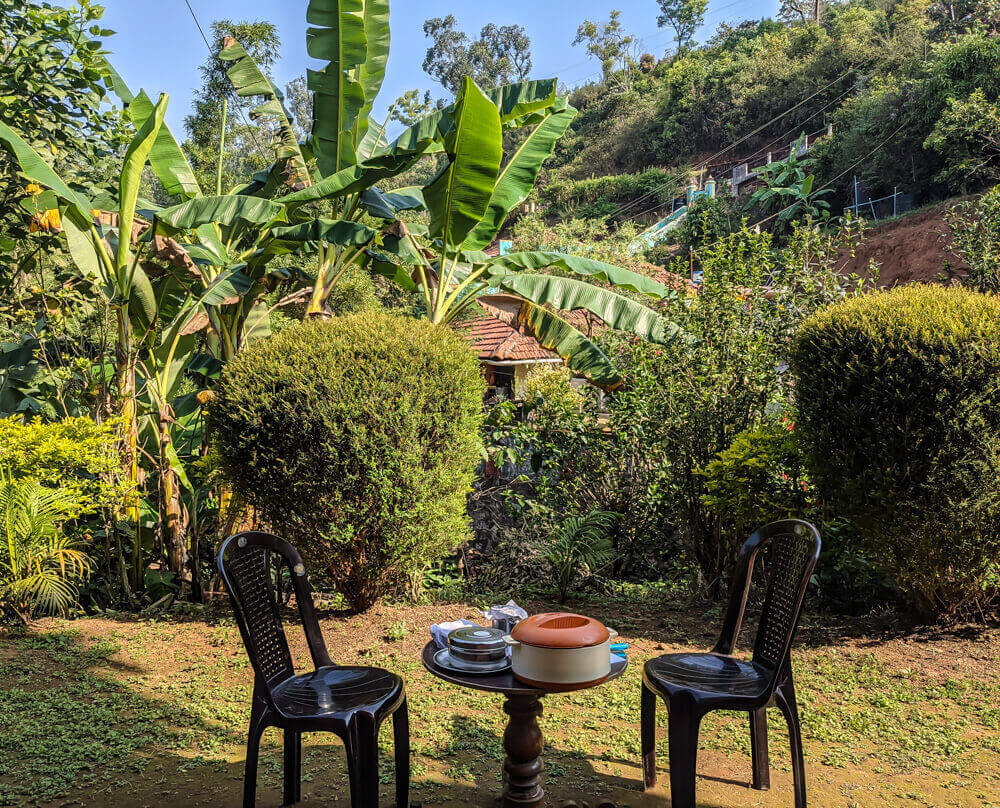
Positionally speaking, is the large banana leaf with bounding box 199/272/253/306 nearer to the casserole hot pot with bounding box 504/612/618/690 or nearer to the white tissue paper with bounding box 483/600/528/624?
the white tissue paper with bounding box 483/600/528/624

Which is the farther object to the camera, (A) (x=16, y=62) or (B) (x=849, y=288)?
(B) (x=849, y=288)

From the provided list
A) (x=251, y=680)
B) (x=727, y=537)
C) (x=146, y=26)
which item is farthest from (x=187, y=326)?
(x=146, y=26)

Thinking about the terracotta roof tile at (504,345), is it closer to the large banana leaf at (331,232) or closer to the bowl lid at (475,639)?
the large banana leaf at (331,232)

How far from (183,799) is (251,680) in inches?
52.7

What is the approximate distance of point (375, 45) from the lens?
21.1ft

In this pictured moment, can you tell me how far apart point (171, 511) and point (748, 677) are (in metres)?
4.62

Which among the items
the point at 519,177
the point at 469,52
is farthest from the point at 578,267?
the point at 469,52

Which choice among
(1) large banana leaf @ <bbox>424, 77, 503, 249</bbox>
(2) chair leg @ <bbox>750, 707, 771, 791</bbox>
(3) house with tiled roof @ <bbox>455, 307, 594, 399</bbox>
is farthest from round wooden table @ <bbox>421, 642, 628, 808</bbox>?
(3) house with tiled roof @ <bbox>455, 307, 594, 399</bbox>

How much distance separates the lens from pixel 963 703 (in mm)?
3766

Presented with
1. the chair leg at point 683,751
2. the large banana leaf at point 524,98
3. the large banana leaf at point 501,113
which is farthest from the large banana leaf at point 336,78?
the chair leg at point 683,751

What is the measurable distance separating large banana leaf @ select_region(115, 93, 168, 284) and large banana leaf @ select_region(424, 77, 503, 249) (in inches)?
82.8

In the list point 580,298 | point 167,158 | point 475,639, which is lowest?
point 475,639

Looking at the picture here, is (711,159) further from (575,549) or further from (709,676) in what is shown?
(709,676)

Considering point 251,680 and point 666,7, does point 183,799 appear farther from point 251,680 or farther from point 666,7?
point 666,7
